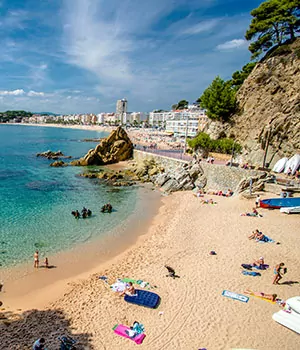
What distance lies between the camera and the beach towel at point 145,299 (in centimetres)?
912

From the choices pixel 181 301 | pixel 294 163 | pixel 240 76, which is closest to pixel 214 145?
pixel 294 163

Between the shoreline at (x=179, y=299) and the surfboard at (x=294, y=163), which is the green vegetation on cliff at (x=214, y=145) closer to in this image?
the surfboard at (x=294, y=163)

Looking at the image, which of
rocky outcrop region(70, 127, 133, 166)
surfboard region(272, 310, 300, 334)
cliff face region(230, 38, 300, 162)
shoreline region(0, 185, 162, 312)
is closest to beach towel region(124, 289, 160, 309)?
shoreline region(0, 185, 162, 312)

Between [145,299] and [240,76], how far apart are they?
146 ft

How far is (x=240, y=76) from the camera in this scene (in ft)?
144

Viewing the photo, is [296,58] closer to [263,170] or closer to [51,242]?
[263,170]

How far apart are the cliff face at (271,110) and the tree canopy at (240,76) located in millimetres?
8797

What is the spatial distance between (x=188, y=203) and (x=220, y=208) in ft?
10.4

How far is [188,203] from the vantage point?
74.9ft

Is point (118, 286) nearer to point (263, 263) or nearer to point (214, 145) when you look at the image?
point (263, 263)

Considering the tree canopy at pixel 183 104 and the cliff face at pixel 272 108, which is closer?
the cliff face at pixel 272 108

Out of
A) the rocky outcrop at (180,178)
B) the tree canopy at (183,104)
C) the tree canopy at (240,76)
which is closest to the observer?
the rocky outcrop at (180,178)

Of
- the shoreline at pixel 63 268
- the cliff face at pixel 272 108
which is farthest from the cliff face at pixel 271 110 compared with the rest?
the shoreline at pixel 63 268

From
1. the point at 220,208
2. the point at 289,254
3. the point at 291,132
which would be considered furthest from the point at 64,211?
the point at 291,132
